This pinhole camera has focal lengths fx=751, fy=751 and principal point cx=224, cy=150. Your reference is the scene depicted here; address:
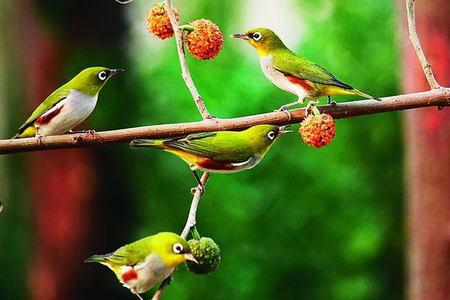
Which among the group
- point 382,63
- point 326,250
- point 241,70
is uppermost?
point 382,63

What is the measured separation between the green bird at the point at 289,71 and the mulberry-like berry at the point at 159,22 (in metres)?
0.13

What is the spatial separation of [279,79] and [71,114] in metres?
0.28

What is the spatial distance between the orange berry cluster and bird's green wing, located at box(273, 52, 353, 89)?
0.17 metres

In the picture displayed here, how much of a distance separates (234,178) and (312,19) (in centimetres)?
139

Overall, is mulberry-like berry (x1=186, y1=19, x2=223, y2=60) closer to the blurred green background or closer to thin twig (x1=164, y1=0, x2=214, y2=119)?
→ thin twig (x1=164, y1=0, x2=214, y2=119)

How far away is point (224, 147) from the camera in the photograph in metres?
0.87

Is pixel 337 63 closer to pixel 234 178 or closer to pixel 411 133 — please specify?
pixel 234 178

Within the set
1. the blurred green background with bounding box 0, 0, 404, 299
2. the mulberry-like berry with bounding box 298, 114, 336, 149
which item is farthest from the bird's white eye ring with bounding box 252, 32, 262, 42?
the blurred green background with bounding box 0, 0, 404, 299

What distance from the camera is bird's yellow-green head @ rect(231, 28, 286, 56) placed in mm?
988

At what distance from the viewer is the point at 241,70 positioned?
5.98 m

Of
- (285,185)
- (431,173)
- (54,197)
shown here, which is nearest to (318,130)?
(431,173)

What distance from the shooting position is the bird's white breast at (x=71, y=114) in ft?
2.87

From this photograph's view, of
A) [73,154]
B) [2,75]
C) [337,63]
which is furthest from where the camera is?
[337,63]

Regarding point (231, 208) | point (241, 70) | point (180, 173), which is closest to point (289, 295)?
point (231, 208)
